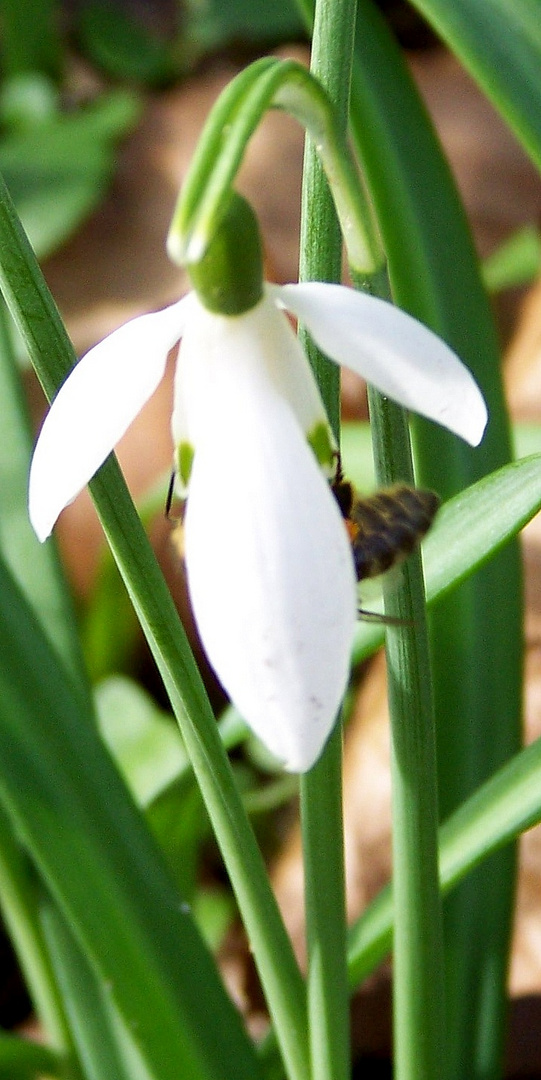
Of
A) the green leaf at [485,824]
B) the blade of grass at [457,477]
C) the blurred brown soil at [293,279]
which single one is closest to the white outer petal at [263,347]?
the green leaf at [485,824]

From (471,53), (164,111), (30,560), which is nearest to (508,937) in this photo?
(30,560)

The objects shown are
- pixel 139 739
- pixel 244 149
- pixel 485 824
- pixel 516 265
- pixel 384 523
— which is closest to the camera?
pixel 244 149

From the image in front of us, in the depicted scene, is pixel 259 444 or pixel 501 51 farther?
pixel 501 51

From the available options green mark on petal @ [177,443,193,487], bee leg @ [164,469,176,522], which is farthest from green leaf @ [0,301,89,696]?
green mark on petal @ [177,443,193,487]

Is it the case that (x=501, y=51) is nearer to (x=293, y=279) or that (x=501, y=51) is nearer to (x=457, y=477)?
(x=457, y=477)

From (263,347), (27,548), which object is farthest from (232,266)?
(27,548)

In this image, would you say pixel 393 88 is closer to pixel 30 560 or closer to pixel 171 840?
pixel 30 560

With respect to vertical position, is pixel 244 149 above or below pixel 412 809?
above
